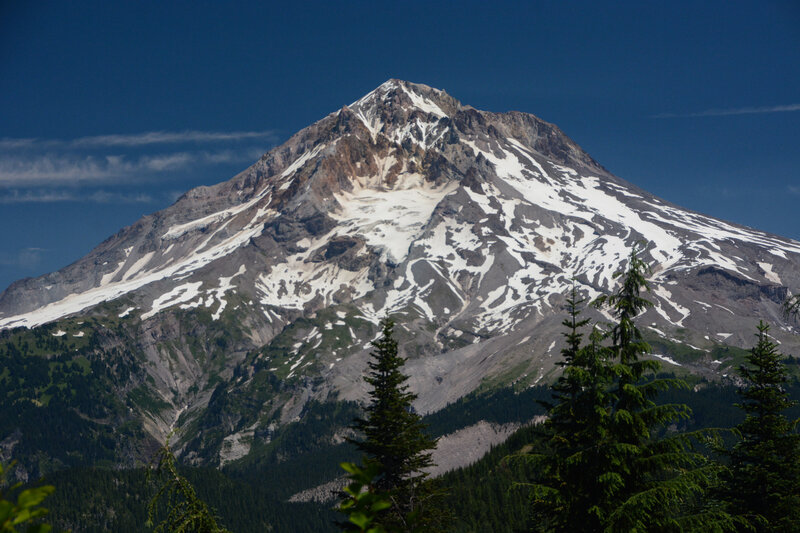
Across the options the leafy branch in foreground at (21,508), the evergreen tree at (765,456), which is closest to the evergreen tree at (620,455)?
the evergreen tree at (765,456)

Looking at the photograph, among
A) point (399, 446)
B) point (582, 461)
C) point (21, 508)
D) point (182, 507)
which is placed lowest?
point (582, 461)

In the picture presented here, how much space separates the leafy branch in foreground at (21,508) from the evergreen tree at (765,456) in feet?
89.2

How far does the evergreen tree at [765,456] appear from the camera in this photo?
28922 mm

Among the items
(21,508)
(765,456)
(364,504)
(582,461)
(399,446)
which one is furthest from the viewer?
(399,446)

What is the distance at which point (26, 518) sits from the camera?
6.33 metres

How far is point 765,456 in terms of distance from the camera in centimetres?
2958

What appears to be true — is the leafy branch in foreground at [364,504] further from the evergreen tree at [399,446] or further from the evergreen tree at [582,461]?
the evergreen tree at [399,446]

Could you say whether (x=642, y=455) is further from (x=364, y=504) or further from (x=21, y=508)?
(x=21, y=508)

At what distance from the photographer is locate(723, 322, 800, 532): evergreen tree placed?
94.9 feet

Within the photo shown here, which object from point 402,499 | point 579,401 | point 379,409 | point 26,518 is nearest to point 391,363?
point 379,409

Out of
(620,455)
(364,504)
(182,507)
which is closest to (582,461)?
(620,455)

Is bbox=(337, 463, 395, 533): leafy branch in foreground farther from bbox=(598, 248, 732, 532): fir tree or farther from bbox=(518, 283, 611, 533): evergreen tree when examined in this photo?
bbox=(518, 283, 611, 533): evergreen tree

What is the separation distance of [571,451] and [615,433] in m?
1.58

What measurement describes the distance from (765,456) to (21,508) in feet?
96.2
